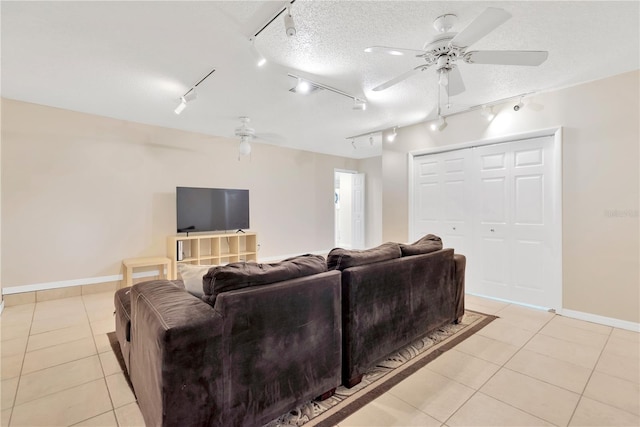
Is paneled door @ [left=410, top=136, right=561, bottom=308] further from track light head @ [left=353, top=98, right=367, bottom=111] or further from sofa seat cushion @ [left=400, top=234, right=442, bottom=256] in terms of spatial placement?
track light head @ [left=353, top=98, right=367, bottom=111]

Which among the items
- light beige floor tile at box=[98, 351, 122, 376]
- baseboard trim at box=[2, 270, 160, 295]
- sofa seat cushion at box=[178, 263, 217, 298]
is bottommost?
light beige floor tile at box=[98, 351, 122, 376]

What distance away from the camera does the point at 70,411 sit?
169 cm

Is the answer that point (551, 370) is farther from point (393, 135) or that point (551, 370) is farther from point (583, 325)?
point (393, 135)

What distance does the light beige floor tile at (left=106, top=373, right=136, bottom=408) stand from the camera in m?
1.78

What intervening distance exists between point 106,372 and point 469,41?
3.38m

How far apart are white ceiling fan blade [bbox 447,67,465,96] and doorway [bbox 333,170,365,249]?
4565mm

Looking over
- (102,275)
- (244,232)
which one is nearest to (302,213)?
(244,232)

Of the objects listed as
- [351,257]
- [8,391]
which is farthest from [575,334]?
[8,391]

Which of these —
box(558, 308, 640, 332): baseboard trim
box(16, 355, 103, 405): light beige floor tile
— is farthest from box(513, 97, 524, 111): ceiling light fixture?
box(16, 355, 103, 405): light beige floor tile

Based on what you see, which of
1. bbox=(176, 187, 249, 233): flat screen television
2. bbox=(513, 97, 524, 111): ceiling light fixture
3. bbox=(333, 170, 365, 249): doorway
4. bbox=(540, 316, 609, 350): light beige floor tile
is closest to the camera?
bbox=(540, 316, 609, 350): light beige floor tile

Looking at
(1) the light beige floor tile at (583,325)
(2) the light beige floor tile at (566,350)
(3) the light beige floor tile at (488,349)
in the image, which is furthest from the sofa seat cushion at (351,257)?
(1) the light beige floor tile at (583,325)

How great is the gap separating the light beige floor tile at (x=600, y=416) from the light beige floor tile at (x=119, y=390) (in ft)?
8.52

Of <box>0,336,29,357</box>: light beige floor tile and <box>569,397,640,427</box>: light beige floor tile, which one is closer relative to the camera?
<box>569,397,640,427</box>: light beige floor tile

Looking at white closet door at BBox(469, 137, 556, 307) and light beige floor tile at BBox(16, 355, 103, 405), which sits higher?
white closet door at BBox(469, 137, 556, 307)
